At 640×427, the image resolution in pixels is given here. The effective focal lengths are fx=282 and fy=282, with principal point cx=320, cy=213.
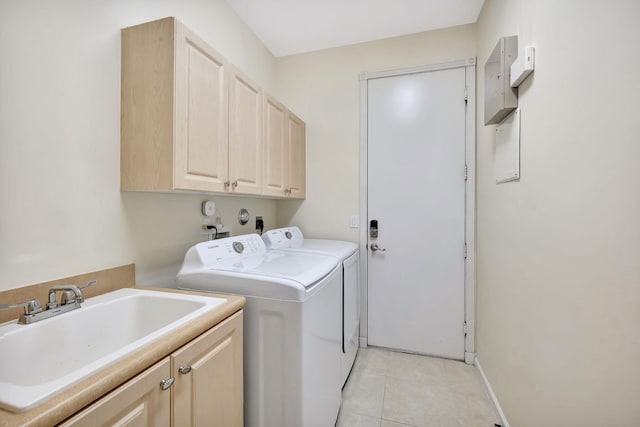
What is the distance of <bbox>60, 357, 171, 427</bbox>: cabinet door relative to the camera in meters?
0.61

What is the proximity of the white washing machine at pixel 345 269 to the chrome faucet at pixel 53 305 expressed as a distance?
118 centimetres

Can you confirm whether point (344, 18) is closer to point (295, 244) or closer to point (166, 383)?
point (295, 244)

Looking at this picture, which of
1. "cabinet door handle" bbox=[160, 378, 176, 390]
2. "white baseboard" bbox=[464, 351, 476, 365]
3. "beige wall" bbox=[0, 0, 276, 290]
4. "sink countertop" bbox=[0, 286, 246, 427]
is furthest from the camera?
"white baseboard" bbox=[464, 351, 476, 365]

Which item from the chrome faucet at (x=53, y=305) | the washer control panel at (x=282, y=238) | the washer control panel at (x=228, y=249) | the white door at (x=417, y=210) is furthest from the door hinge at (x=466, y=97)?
the chrome faucet at (x=53, y=305)

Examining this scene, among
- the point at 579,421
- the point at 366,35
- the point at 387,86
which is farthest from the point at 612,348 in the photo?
the point at 366,35

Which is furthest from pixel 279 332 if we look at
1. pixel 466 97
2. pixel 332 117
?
pixel 466 97

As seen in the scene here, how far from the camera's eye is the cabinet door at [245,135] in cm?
160

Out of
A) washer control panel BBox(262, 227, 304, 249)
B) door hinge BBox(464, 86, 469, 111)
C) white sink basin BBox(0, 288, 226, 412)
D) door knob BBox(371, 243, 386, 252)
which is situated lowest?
white sink basin BBox(0, 288, 226, 412)

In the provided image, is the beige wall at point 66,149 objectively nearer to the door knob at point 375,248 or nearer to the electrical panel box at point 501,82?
the door knob at point 375,248

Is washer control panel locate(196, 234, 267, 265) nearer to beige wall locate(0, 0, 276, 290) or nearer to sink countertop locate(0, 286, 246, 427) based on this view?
beige wall locate(0, 0, 276, 290)

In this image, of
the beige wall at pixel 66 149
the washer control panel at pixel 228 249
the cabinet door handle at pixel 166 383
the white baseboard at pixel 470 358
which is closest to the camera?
the cabinet door handle at pixel 166 383

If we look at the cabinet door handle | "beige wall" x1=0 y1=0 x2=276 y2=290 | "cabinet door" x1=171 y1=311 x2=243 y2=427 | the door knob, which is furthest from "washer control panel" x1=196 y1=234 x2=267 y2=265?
the door knob

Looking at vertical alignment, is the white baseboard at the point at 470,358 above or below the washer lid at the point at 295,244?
below

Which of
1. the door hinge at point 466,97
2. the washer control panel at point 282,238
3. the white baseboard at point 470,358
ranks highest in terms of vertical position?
the door hinge at point 466,97
